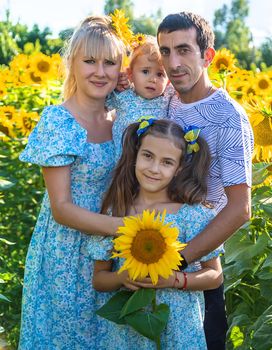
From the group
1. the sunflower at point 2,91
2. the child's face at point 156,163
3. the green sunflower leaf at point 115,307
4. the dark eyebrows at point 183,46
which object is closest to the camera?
the green sunflower leaf at point 115,307

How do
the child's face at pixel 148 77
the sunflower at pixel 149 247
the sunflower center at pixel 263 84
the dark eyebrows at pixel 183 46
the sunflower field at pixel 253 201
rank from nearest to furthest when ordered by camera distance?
the sunflower at pixel 149 247 < the dark eyebrows at pixel 183 46 < the child's face at pixel 148 77 < the sunflower field at pixel 253 201 < the sunflower center at pixel 263 84

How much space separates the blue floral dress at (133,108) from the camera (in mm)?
3750

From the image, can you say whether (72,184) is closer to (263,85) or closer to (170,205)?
(170,205)

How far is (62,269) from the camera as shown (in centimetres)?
376

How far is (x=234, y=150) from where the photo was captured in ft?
11.3

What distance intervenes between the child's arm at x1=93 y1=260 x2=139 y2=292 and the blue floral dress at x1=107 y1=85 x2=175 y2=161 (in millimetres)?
446

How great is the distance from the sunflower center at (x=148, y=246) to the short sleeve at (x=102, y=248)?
0.96ft

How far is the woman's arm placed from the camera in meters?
3.44

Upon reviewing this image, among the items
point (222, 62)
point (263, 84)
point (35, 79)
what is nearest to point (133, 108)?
point (222, 62)

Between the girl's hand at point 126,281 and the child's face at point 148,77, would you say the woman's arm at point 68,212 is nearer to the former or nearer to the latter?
the girl's hand at point 126,281

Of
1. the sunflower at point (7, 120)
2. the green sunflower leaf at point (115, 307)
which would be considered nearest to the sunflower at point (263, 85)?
A: the sunflower at point (7, 120)

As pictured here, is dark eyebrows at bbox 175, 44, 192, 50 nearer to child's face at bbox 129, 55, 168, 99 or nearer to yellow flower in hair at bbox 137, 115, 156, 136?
child's face at bbox 129, 55, 168, 99

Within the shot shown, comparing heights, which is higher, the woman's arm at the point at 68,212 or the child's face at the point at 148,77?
the child's face at the point at 148,77

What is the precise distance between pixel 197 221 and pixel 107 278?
1.23 feet
